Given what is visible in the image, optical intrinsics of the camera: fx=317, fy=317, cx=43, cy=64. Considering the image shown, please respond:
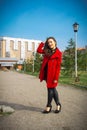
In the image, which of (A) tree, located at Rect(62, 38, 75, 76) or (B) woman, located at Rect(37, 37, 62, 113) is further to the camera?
(A) tree, located at Rect(62, 38, 75, 76)

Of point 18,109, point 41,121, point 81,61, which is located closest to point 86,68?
point 81,61

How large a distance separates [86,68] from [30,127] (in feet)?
40.6

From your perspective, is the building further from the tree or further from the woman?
the tree

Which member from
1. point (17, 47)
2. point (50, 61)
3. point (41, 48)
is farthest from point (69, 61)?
point (17, 47)

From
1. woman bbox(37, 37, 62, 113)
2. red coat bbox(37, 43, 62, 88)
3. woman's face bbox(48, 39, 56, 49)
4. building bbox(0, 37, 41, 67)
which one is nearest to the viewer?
building bbox(0, 37, 41, 67)

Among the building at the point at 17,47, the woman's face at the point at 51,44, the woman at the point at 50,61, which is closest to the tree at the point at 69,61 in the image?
the woman at the point at 50,61

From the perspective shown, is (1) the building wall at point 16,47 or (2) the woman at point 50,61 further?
(2) the woman at point 50,61

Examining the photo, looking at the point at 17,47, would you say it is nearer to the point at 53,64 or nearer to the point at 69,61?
the point at 53,64

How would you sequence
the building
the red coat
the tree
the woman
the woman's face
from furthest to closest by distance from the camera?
the tree, the red coat, the woman, the woman's face, the building

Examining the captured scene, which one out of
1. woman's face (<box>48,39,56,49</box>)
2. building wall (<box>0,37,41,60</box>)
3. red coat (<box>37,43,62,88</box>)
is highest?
woman's face (<box>48,39,56,49</box>)

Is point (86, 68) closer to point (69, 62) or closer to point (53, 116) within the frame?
point (69, 62)

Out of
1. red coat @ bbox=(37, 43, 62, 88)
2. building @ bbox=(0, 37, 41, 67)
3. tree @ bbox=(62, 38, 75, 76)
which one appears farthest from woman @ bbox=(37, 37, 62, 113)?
tree @ bbox=(62, 38, 75, 76)

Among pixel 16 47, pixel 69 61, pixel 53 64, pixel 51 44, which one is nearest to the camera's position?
pixel 16 47

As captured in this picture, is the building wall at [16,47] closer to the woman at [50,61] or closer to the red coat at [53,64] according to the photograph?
the woman at [50,61]
